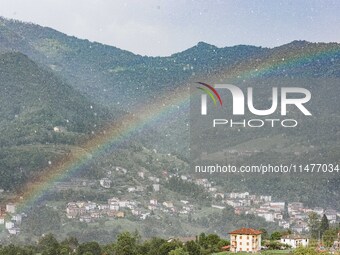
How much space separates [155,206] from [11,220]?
41.1 ft

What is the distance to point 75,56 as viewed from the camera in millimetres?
99562

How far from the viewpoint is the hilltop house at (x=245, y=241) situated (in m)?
23.6

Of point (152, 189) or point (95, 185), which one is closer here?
point (95, 185)

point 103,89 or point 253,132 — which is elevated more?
point 103,89

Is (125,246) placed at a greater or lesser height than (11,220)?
greater

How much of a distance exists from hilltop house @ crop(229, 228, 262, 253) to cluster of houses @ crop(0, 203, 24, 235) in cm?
2769

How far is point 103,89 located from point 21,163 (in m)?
32.9

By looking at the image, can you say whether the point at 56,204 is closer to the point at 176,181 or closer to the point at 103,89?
the point at 176,181

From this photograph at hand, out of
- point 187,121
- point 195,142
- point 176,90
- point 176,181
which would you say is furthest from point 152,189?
point 176,90

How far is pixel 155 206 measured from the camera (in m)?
60.6

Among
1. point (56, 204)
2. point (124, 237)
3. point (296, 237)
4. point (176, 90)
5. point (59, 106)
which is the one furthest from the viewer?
point (176, 90)

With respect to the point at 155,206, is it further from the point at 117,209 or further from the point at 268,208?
the point at 268,208
